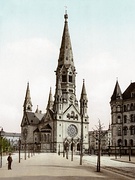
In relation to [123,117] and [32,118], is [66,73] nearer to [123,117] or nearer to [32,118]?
[32,118]

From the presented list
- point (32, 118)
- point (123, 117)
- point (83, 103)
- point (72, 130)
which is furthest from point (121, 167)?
point (32, 118)

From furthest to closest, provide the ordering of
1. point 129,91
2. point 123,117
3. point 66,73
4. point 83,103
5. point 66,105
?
point 83,103 → point 66,73 → point 66,105 → point 129,91 → point 123,117

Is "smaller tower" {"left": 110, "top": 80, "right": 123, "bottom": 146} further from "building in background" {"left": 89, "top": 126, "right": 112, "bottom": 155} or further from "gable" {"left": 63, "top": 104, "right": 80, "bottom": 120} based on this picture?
"gable" {"left": 63, "top": 104, "right": 80, "bottom": 120}

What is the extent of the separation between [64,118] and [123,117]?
3264cm

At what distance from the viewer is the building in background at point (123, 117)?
84.1 meters

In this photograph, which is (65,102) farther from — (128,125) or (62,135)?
(128,125)

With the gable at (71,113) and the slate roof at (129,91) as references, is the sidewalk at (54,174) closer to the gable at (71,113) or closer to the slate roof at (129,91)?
the slate roof at (129,91)

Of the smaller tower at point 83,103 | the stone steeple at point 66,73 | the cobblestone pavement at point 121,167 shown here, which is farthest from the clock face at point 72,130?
the cobblestone pavement at point 121,167

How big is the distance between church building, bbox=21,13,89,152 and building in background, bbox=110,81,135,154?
23.0 metres

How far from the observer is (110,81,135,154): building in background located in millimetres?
84062

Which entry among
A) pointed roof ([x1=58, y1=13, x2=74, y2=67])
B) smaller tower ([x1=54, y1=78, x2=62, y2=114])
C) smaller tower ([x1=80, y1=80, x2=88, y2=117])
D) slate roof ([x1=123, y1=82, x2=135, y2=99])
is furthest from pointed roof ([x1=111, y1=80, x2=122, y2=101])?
pointed roof ([x1=58, y1=13, x2=74, y2=67])

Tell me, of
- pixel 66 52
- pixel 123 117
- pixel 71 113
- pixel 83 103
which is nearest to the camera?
pixel 123 117

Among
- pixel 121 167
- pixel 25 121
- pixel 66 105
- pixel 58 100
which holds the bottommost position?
pixel 121 167

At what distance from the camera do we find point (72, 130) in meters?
116
